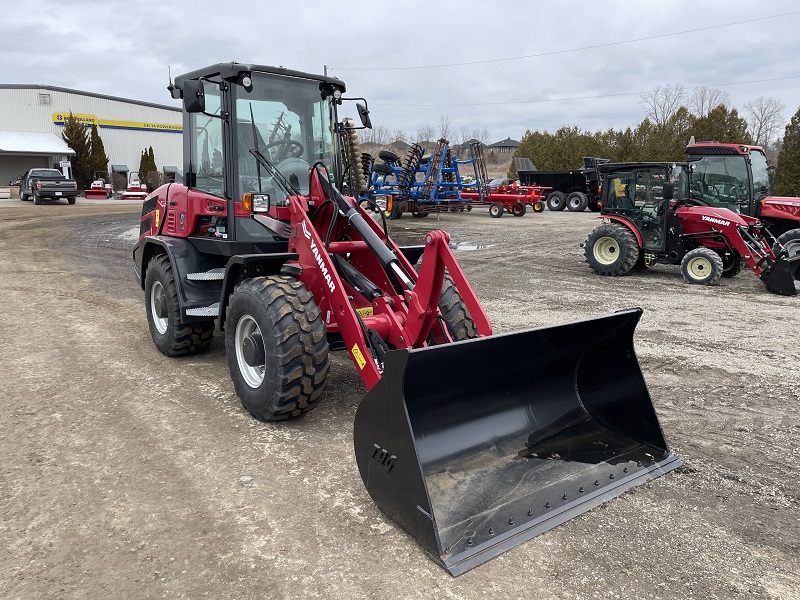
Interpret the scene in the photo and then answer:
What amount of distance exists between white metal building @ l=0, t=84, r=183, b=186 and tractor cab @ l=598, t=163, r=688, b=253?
3613 cm

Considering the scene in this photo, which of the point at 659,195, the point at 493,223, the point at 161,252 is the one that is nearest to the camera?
the point at 161,252

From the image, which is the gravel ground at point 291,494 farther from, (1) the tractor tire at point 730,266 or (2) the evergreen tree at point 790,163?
(2) the evergreen tree at point 790,163

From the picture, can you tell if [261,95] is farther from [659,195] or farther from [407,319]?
[659,195]

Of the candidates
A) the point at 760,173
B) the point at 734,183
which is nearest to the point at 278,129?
the point at 734,183

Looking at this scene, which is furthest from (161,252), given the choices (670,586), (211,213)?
(670,586)

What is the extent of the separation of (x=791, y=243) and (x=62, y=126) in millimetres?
49251

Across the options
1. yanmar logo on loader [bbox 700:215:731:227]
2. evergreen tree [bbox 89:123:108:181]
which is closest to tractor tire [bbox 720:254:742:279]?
yanmar logo on loader [bbox 700:215:731:227]

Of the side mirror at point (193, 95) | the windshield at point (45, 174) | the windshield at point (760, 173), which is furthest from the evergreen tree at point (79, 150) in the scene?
the side mirror at point (193, 95)

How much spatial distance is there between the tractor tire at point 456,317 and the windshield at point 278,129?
1527 mm

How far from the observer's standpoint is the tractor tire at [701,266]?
10211mm

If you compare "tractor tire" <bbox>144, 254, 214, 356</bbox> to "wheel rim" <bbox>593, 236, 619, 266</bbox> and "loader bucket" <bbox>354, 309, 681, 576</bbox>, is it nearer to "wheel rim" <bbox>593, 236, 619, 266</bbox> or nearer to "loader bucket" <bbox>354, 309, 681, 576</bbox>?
"loader bucket" <bbox>354, 309, 681, 576</bbox>

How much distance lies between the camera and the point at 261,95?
517cm

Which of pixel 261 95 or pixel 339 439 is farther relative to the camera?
pixel 261 95

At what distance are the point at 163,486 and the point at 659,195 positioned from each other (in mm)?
9897
